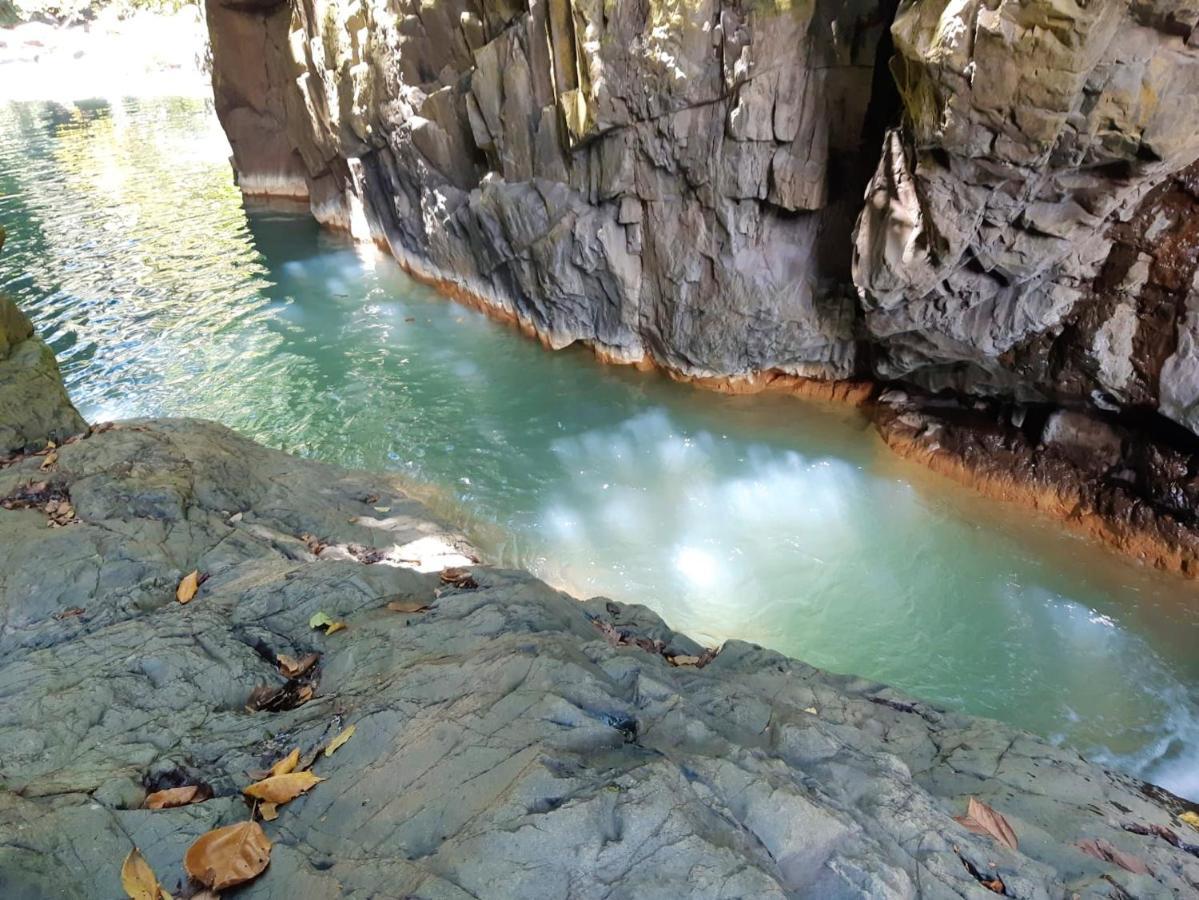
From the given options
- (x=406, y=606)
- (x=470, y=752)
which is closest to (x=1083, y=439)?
(x=406, y=606)

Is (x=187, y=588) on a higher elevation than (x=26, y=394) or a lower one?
lower

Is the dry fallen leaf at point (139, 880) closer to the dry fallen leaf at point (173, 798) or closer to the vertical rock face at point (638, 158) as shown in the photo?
the dry fallen leaf at point (173, 798)

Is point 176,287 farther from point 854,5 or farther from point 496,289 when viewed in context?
point 854,5

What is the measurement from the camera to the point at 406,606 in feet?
12.8

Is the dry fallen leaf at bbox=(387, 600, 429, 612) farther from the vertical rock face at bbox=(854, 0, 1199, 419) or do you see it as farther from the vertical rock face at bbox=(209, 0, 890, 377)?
the vertical rock face at bbox=(209, 0, 890, 377)

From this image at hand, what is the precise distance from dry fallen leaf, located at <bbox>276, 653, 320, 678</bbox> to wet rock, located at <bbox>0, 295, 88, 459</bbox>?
3.47 meters

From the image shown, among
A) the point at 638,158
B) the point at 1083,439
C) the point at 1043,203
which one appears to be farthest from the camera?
the point at 638,158

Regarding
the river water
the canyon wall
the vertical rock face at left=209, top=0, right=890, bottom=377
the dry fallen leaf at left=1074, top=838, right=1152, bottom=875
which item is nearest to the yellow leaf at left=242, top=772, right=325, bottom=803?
the dry fallen leaf at left=1074, top=838, right=1152, bottom=875

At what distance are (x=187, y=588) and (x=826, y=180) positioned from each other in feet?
24.2

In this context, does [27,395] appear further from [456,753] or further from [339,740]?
[456,753]

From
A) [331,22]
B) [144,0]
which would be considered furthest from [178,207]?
[144,0]

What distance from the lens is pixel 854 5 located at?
692cm

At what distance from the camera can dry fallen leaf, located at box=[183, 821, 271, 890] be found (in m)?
1.94

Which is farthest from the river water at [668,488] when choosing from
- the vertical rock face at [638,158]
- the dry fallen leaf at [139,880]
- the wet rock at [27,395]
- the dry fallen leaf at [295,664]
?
the dry fallen leaf at [139,880]
